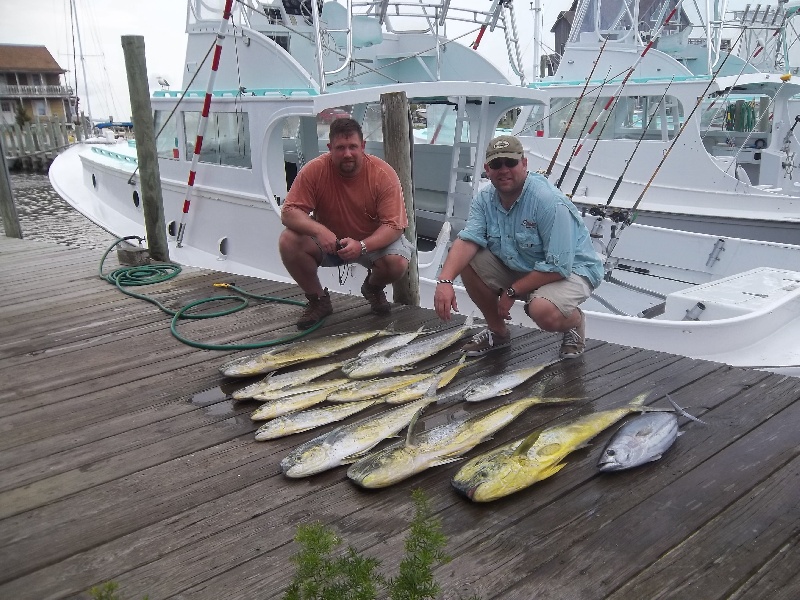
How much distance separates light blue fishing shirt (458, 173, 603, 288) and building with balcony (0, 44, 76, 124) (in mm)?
57297

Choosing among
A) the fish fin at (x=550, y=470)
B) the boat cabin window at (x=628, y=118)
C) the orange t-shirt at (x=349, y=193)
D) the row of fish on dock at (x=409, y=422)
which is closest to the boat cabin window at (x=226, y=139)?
the orange t-shirt at (x=349, y=193)

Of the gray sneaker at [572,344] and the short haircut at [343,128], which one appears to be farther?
the short haircut at [343,128]

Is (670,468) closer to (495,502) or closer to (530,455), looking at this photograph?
(530,455)

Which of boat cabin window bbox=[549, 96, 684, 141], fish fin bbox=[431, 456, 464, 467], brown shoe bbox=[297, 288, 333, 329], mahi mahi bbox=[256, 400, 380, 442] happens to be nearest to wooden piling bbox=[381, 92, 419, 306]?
brown shoe bbox=[297, 288, 333, 329]

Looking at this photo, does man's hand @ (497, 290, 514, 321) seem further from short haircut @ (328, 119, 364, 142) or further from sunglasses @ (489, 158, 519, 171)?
short haircut @ (328, 119, 364, 142)

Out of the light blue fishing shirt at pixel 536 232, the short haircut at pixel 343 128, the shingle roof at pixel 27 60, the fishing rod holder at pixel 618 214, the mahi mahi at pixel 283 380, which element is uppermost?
the shingle roof at pixel 27 60

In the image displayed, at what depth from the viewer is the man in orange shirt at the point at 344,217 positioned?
412cm

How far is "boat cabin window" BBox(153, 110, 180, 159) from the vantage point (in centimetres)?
889

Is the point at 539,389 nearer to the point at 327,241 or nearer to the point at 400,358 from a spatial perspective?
the point at 400,358

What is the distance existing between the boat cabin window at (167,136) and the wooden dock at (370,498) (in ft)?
20.1

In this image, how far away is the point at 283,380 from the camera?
10.5ft

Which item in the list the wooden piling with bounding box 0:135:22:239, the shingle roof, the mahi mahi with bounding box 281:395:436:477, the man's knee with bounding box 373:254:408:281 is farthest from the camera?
the shingle roof

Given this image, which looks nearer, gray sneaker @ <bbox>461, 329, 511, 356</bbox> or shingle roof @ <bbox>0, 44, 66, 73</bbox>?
gray sneaker @ <bbox>461, 329, 511, 356</bbox>

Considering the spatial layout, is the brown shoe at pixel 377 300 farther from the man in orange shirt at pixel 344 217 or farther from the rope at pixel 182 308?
the rope at pixel 182 308
